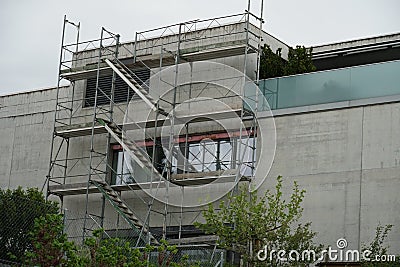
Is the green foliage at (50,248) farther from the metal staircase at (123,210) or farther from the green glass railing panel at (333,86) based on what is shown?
the green glass railing panel at (333,86)

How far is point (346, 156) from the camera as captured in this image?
24.5 metres

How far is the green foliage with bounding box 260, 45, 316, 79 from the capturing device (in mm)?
27078

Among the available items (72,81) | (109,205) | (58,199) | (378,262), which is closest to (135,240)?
(109,205)

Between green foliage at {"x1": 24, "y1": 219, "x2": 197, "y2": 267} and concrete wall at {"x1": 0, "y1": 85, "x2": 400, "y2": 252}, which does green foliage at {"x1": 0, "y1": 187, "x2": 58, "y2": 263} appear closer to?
concrete wall at {"x1": 0, "y1": 85, "x2": 400, "y2": 252}

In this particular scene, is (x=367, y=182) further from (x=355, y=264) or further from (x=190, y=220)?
(x=190, y=220)

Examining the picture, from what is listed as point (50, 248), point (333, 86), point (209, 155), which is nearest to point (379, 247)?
point (333, 86)

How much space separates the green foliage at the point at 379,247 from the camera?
21.3m

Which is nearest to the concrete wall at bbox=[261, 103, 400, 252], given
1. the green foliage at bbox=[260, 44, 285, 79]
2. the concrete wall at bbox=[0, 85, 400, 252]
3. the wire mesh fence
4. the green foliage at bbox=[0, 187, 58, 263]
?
the concrete wall at bbox=[0, 85, 400, 252]

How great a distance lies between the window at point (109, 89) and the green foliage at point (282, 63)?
425 cm

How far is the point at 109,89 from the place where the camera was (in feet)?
101

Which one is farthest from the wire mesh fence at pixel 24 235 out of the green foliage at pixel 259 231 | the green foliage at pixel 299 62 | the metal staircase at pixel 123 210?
the green foliage at pixel 299 62

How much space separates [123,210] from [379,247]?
853cm

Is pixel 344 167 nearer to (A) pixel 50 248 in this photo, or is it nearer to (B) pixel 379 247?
(B) pixel 379 247

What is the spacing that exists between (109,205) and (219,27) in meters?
6.56
